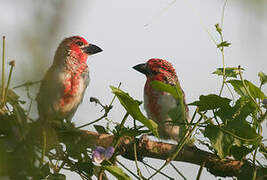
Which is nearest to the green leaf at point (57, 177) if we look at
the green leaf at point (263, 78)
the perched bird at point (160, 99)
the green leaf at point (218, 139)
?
the green leaf at point (218, 139)

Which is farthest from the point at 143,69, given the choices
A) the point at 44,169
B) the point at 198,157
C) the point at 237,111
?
the point at 44,169

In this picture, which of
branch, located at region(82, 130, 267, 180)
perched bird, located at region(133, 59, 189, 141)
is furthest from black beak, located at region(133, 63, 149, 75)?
branch, located at region(82, 130, 267, 180)

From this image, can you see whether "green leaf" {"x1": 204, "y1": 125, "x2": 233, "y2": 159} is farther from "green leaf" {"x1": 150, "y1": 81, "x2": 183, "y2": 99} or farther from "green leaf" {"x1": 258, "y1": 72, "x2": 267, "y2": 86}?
"green leaf" {"x1": 258, "y1": 72, "x2": 267, "y2": 86}

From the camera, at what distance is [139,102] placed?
166cm

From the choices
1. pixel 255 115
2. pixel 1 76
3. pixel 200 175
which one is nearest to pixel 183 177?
pixel 200 175

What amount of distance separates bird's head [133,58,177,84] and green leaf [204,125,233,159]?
5.35ft

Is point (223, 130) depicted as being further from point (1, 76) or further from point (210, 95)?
point (1, 76)

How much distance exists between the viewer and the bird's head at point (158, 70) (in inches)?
145

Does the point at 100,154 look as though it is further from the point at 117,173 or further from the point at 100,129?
the point at 100,129

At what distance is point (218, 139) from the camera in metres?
2.07

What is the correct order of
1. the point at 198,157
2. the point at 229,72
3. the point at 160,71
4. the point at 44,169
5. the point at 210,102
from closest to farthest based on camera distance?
1. the point at 44,169
2. the point at 210,102
3. the point at 229,72
4. the point at 198,157
5. the point at 160,71

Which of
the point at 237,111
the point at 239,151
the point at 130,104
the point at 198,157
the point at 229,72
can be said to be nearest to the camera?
the point at 130,104

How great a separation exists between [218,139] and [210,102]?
213mm

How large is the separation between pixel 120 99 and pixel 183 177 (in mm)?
506
